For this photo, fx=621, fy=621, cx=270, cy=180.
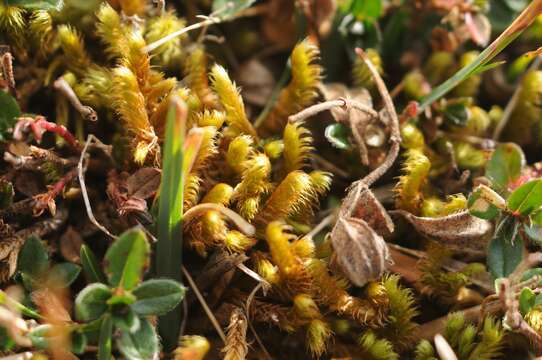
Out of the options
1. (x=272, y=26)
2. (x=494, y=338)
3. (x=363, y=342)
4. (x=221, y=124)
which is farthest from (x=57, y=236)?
(x=494, y=338)

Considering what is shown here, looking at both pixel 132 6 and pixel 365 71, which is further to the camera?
pixel 365 71

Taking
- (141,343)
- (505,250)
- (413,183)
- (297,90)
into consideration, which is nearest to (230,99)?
(297,90)

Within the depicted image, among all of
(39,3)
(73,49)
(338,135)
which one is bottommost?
(338,135)

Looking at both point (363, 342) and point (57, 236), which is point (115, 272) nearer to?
point (57, 236)

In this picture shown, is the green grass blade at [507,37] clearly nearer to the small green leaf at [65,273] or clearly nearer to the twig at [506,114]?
the twig at [506,114]

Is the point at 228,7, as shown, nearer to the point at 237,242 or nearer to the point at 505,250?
the point at 237,242

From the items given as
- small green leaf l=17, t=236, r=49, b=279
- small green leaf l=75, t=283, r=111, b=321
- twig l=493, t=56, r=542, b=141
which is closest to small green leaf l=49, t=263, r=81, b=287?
small green leaf l=17, t=236, r=49, b=279

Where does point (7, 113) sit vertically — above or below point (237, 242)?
above

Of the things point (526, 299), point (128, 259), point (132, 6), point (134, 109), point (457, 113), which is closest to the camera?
point (128, 259)
